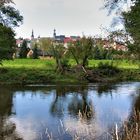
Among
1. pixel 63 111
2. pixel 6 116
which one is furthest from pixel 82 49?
pixel 6 116

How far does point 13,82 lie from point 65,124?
28.1m

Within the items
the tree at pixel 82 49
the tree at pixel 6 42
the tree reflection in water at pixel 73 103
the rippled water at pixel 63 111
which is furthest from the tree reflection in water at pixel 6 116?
the tree at pixel 82 49

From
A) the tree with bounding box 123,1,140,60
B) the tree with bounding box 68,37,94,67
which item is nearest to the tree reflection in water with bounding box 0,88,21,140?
Result: the tree with bounding box 123,1,140,60

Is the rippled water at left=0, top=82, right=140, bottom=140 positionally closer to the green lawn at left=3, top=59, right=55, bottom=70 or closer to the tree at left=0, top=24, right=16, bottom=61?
the tree at left=0, top=24, right=16, bottom=61

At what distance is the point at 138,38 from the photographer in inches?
1089

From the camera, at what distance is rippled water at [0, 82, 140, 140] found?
19.3 m

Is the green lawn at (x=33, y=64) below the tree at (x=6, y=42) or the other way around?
below

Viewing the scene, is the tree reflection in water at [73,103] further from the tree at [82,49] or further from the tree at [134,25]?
the tree at [82,49]

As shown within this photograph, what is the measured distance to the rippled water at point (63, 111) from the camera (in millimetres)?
19312

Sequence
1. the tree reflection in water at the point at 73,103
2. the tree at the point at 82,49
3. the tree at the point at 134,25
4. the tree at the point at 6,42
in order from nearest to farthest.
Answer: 1. the tree reflection in water at the point at 73,103
2. the tree at the point at 134,25
3. the tree at the point at 6,42
4. the tree at the point at 82,49

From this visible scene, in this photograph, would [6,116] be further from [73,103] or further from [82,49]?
[82,49]

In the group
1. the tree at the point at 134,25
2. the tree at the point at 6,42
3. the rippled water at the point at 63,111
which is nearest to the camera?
the rippled water at the point at 63,111

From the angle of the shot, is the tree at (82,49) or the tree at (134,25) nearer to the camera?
the tree at (134,25)

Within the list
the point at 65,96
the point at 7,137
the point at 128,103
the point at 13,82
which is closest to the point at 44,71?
the point at 13,82
